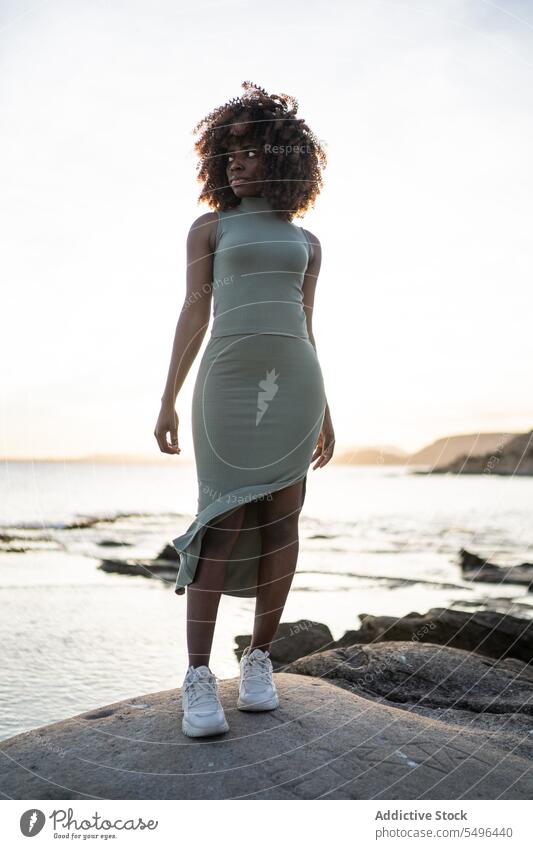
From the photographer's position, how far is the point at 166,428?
2635 millimetres

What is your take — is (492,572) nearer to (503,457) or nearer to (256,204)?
(256,204)

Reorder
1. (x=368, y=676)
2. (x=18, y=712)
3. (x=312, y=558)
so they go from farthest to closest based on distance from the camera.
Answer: (x=312, y=558) → (x=18, y=712) → (x=368, y=676)

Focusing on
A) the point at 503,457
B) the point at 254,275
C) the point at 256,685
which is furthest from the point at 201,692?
the point at 503,457

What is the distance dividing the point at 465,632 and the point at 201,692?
2.89 meters

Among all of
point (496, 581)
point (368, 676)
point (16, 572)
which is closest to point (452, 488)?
point (496, 581)

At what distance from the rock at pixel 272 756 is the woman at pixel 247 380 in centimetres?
14

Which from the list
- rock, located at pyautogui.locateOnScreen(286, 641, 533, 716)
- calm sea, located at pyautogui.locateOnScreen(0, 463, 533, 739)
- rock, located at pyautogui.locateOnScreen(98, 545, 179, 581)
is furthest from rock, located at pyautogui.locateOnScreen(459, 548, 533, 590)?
rock, located at pyautogui.locateOnScreen(286, 641, 533, 716)

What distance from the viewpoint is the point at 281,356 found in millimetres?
2592

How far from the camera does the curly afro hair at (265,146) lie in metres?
2.65

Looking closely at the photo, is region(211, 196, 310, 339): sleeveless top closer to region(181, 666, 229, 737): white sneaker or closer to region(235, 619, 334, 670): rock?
region(181, 666, 229, 737): white sneaker

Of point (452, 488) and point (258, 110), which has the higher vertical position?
point (258, 110)

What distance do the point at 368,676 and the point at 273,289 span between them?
76.8 inches
